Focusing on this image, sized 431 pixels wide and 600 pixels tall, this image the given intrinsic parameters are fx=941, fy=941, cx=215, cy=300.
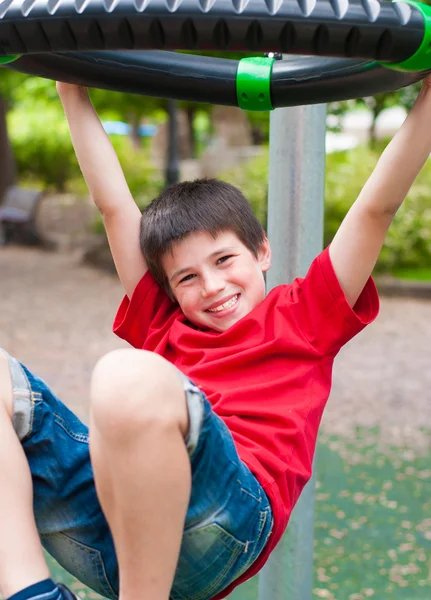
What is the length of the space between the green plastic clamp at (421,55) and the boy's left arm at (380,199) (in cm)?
16

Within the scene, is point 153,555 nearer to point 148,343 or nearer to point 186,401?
point 186,401

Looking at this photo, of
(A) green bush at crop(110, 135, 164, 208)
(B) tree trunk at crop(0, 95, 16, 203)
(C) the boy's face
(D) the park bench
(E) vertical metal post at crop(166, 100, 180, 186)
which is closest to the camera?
(C) the boy's face

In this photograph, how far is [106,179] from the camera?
1.95 metres

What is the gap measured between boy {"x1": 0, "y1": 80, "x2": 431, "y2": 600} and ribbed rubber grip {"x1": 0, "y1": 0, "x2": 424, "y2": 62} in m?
0.34

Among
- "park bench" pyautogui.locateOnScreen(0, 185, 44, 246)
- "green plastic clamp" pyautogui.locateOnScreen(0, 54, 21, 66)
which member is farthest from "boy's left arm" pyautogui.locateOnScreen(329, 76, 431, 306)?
"park bench" pyautogui.locateOnScreen(0, 185, 44, 246)

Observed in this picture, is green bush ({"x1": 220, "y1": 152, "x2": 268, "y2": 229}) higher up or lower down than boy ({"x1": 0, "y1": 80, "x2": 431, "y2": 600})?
lower down

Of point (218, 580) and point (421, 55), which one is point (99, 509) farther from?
point (421, 55)

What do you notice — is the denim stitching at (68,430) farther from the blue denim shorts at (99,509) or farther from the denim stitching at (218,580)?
the denim stitching at (218,580)

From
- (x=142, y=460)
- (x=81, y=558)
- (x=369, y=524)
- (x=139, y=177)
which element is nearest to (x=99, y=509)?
(x=81, y=558)

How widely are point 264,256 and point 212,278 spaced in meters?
0.25

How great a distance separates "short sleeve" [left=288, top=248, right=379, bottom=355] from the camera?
181 centimetres

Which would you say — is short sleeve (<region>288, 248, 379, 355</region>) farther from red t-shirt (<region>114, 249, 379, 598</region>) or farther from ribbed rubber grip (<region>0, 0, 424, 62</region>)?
ribbed rubber grip (<region>0, 0, 424, 62</region>)

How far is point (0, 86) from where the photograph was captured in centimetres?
1062

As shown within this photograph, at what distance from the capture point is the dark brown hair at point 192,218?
1902 millimetres
